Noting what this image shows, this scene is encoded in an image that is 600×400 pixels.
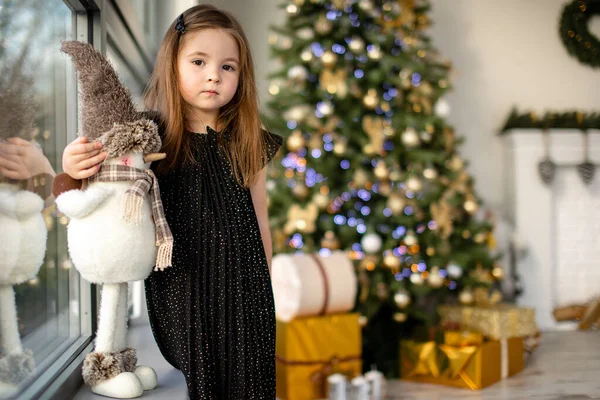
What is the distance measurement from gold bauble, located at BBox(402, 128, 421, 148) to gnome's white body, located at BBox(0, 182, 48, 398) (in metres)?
2.27

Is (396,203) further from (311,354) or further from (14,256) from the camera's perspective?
(14,256)

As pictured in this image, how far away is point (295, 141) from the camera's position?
293 cm

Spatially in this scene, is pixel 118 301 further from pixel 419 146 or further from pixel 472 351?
pixel 419 146

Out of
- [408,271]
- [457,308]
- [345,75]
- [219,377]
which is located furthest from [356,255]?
[219,377]

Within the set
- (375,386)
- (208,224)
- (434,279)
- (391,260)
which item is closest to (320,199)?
(391,260)

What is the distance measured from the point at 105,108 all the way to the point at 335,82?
7.05 ft

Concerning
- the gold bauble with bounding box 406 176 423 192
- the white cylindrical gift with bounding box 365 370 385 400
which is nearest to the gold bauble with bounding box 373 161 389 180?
the gold bauble with bounding box 406 176 423 192

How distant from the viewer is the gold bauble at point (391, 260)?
9.43 ft

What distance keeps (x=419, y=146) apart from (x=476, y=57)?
148cm

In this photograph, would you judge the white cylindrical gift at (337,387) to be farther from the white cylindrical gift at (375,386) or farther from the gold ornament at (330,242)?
the gold ornament at (330,242)

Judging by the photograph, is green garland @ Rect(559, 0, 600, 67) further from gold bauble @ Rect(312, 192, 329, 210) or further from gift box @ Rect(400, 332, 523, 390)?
gold bauble @ Rect(312, 192, 329, 210)

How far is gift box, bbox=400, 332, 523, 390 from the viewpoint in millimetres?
2729

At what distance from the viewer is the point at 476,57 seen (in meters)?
4.22

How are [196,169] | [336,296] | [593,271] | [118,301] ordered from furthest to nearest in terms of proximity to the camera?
1. [593,271]
2. [336,296]
3. [196,169]
4. [118,301]
